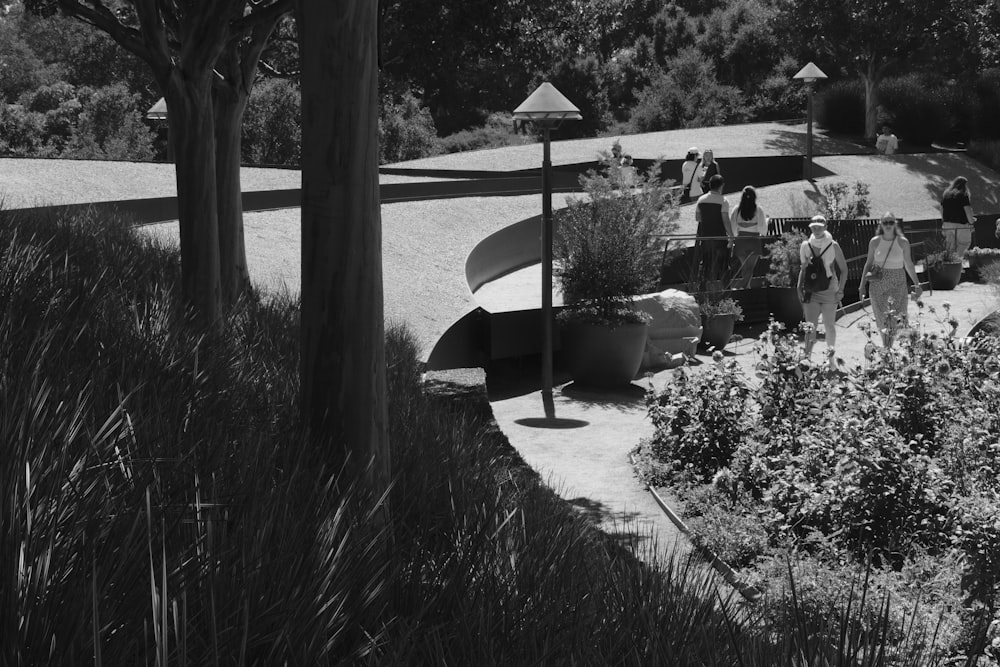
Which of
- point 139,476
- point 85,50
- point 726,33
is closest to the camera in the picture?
point 139,476

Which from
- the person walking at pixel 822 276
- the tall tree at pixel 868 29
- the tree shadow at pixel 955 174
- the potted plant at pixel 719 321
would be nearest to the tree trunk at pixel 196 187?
the person walking at pixel 822 276

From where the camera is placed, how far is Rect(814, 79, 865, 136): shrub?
40.1 metres

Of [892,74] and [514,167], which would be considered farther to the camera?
[892,74]

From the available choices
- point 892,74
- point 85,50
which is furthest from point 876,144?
point 85,50

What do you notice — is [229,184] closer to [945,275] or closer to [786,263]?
[786,263]

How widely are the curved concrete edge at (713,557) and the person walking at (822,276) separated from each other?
14.0 ft

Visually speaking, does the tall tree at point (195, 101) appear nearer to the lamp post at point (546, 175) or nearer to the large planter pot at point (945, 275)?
the lamp post at point (546, 175)

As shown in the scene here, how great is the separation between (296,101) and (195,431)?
129 feet

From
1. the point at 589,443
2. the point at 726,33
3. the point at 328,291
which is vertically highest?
the point at 726,33

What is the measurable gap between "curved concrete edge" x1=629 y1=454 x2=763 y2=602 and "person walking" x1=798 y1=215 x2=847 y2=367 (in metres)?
4.27

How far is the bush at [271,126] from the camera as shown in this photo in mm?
40000

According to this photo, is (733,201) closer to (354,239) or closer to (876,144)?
(876,144)

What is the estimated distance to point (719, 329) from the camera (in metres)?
15.1

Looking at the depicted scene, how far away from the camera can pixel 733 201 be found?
25078 mm
